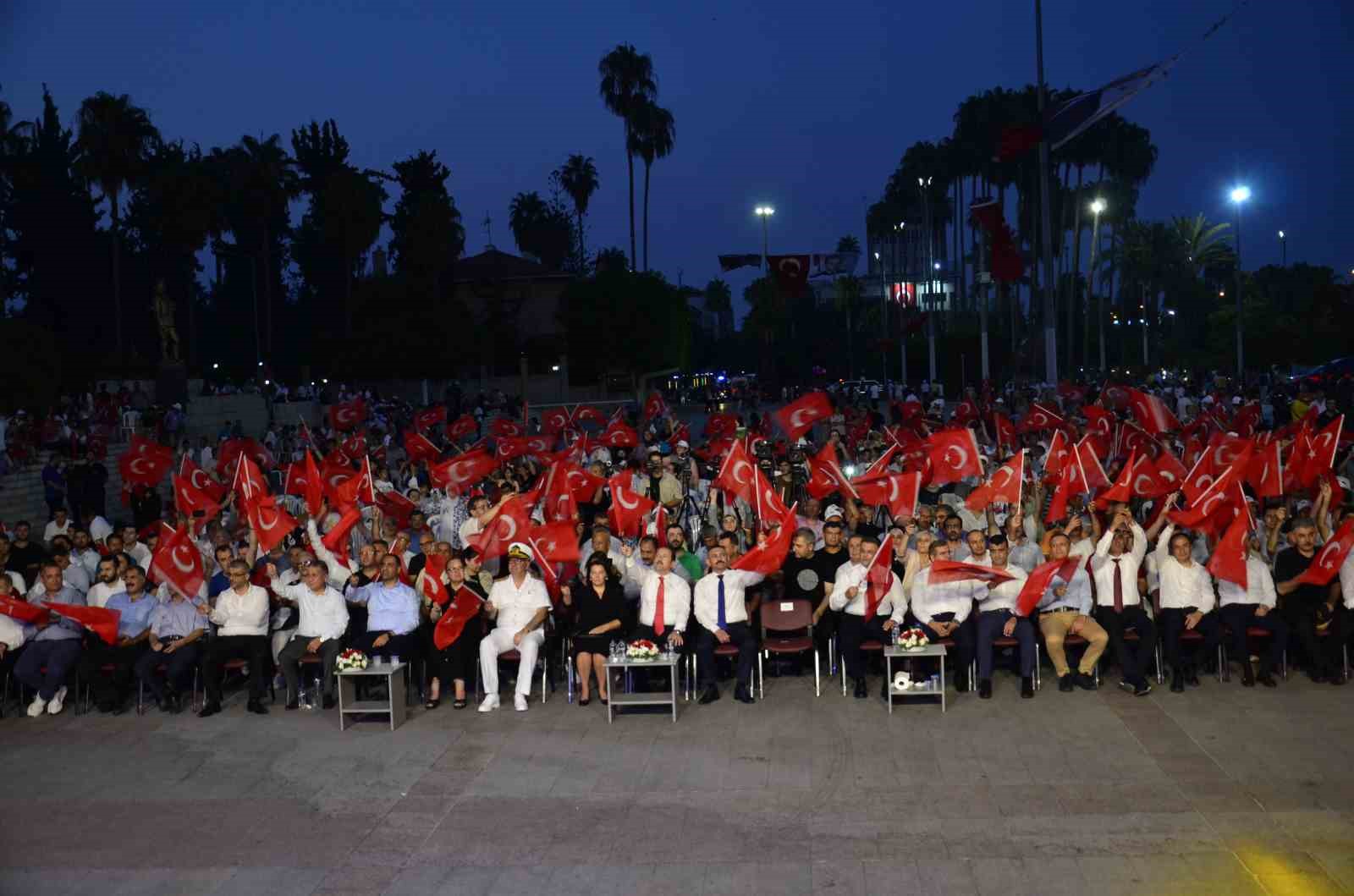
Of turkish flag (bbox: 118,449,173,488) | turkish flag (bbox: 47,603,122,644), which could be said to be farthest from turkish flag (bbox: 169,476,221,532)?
turkish flag (bbox: 118,449,173,488)

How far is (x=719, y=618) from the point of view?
12.5 metres

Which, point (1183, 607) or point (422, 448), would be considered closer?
point (1183, 607)

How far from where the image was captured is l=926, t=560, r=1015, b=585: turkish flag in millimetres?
11844

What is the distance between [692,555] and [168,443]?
73.6 ft

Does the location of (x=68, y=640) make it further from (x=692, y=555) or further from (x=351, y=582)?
(x=692, y=555)

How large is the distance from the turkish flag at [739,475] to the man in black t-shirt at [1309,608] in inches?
210

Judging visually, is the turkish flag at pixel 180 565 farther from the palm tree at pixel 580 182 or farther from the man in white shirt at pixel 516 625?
the palm tree at pixel 580 182

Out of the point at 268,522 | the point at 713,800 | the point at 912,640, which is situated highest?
the point at 268,522

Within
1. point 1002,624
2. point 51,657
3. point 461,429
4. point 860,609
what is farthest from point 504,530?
point 461,429

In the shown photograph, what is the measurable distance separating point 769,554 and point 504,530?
2.68m

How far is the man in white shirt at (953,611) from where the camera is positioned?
12.2m

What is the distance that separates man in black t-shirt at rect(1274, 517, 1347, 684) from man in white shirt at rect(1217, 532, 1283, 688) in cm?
13

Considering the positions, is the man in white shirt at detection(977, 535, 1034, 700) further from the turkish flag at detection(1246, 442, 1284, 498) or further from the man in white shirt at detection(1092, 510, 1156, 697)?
the turkish flag at detection(1246, 442, 1284, 498)

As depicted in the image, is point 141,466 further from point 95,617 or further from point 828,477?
point 828,477
